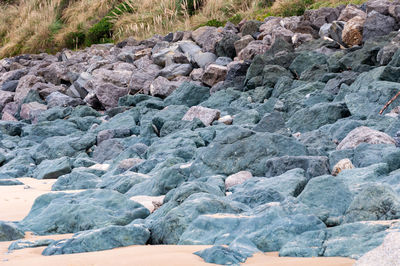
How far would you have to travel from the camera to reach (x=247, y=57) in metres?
10.2

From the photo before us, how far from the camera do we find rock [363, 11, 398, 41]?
8805 millimetres

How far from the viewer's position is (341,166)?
4031 millimetres

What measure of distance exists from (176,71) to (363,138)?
277 inches

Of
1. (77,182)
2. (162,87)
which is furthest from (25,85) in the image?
(77,182)

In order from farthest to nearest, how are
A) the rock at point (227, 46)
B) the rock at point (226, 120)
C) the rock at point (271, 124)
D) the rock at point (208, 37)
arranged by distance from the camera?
the rock at point (208, 37)
the rock at point (227, 46)
the rock at point (226, 120)
the rock at point (271, 124)

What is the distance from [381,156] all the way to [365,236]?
197 centimetres

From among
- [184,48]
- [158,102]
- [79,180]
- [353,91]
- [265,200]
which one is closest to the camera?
[265,200]

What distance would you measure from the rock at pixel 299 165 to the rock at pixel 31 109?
27.5 ft

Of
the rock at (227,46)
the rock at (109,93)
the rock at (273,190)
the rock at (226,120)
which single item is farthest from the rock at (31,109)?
the rock at (273,190)

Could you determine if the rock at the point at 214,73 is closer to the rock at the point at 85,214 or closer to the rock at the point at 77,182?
the rock at the point at 77,182

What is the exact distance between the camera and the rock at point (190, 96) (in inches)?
371

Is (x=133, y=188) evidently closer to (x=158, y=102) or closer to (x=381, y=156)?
(x=381, y=156)

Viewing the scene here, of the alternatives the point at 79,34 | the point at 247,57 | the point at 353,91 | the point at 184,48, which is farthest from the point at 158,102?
the point at 79,34

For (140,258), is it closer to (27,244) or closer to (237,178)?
(27,244)
